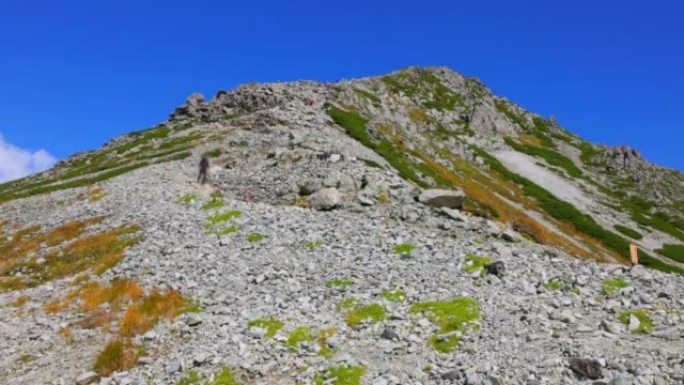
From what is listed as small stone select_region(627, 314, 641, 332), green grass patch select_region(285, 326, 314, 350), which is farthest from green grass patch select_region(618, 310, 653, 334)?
green grass patch select_region(285, 326, 314, 350)

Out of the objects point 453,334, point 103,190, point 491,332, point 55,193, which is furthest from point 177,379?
point 55,193

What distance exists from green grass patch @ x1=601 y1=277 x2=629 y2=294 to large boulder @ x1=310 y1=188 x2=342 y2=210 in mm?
17892

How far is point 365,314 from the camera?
67.3ft

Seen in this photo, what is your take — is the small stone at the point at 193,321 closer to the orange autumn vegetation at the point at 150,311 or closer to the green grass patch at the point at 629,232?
the orange autumn vegetation at the point at 150,311

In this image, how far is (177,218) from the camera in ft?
113

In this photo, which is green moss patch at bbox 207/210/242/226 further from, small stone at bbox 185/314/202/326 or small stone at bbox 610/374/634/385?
small stone at bbox 610/374/634/385

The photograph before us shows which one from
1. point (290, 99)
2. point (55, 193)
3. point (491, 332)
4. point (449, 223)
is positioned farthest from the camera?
point (290, 99)

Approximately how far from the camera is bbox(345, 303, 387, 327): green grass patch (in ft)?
65.6

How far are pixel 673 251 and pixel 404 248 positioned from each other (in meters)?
74.1

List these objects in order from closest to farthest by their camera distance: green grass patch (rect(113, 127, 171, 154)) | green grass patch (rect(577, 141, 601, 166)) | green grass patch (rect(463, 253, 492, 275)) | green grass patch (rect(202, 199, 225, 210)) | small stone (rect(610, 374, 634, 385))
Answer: small stone (rect(610, 374, 634, 385)) → green grass patch (rect(463, 253, 492, 275)) → green grass patch (rect(202, 199, 225, 210)) → green grass patch (rect(113, 127, 171, 154)) → green grass patch (rect(577, 141, 601, 166))

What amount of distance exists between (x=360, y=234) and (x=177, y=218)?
1263 cm

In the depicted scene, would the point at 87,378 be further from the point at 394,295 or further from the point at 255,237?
the point at 255,237

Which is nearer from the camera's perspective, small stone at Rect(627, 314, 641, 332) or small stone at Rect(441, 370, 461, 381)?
small stone at Rect(441, 370, 461, 381)

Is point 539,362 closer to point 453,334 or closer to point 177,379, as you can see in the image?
point 453,334
